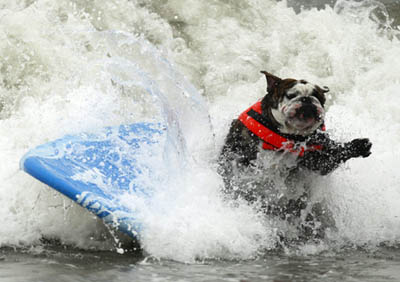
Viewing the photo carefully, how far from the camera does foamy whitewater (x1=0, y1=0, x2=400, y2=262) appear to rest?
4.02m

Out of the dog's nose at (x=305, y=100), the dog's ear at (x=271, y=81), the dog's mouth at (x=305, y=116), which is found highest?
the dog's ear at (x=271, y=81)

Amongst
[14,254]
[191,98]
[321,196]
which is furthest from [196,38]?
[14,254]

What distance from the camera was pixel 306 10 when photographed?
9445mm

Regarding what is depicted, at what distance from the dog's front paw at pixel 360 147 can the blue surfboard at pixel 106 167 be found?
1.32 m

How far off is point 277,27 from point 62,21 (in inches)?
118

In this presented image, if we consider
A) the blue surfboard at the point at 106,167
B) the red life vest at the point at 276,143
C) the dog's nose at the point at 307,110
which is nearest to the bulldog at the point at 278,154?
the red life vest at the point at 276,143

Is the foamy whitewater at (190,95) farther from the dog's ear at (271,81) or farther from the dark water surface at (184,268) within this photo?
the dog's ear at (271,81)

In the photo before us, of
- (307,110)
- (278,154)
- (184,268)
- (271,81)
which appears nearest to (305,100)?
(307,110)

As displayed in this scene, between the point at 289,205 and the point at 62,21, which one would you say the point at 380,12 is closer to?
the point at 62,21

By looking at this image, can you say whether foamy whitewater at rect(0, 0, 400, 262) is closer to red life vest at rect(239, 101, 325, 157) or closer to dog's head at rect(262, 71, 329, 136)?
red life vest at rect(239, 101, 325, 157)

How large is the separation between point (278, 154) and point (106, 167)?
3.92 feet

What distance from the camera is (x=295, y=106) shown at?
4.08 metres

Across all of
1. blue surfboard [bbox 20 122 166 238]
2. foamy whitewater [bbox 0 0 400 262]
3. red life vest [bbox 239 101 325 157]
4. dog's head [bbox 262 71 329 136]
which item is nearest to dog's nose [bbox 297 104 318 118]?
dog's head [bbox 262 71 329 136]

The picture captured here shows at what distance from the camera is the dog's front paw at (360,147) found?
4.21 metres
